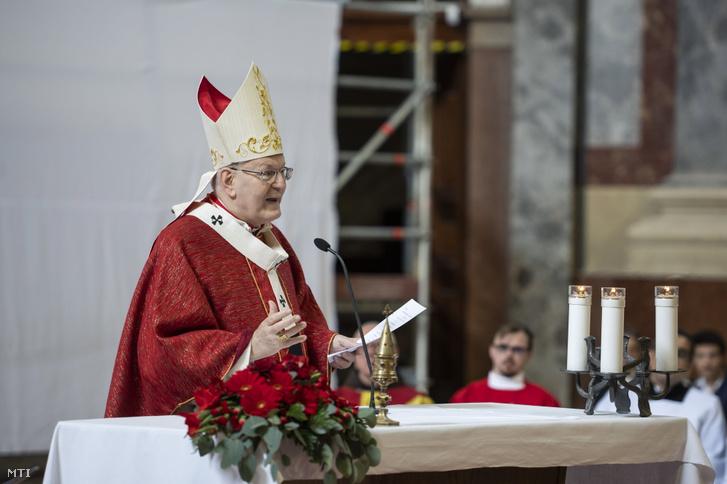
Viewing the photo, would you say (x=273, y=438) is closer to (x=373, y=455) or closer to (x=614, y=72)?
(x=373, y=455)

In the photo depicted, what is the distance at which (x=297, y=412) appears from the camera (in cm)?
280

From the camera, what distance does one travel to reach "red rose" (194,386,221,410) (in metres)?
2.83

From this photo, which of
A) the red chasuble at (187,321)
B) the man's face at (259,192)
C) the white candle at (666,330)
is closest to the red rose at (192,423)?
the red chasuble at (187,321)

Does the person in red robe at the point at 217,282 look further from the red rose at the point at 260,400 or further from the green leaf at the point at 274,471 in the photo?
the green leaf at the point at 274,471

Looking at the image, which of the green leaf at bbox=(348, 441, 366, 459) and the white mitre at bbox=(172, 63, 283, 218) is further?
the white mitre at bbox=(172, 63, 283, 218)

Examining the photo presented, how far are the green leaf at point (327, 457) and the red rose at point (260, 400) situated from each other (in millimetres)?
153

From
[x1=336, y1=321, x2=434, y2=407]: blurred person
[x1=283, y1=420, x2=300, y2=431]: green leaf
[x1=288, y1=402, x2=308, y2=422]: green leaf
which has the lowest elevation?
[x1=336, y1=321, x2=434, y2=407]: blurred person

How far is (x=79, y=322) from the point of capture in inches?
268

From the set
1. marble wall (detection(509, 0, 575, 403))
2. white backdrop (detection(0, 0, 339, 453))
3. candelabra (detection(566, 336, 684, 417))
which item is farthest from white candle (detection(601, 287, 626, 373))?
marble wall (detection(509, 0, 575, 403))

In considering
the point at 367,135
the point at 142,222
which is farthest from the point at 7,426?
the point at 367,135

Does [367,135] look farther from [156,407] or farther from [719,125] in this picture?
[156,407]

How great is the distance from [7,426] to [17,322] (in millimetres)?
574

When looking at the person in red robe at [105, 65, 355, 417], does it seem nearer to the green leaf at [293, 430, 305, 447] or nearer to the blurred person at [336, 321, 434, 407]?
the green leaf at [293, 430, 305, 447]

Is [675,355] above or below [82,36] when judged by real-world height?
below
